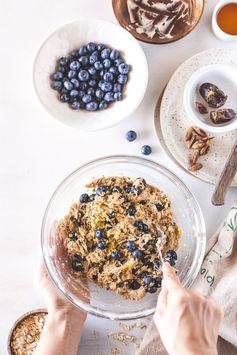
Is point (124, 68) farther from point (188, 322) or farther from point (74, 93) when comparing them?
point (188, 322)

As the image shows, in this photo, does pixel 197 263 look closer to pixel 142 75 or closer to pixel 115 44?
pixel 142 75

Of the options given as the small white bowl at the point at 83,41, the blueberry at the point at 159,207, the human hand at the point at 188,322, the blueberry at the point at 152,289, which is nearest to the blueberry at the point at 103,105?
the small white bowl at the point at 83,41

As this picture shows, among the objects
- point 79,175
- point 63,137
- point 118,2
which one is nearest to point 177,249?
point 79,175

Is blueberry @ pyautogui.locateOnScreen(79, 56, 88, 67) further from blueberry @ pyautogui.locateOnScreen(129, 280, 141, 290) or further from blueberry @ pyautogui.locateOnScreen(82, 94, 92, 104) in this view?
blueberry @ pyautogui.locateOnScreen(129, 280, 141, 290)

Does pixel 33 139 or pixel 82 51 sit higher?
pixel 82 51

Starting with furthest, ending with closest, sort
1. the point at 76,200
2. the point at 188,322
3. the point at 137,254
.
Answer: the point at 76,200 < the point at 137,254 < the point at 188,322

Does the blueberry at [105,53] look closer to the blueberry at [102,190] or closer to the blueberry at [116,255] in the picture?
the blueberry at [102,190]

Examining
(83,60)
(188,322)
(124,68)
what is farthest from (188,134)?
(188,322)
